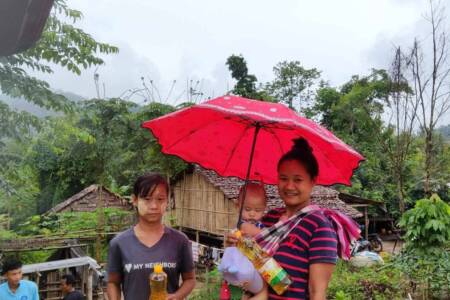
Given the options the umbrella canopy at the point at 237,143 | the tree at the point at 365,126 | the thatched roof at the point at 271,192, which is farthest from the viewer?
the tree at the point at 365,126

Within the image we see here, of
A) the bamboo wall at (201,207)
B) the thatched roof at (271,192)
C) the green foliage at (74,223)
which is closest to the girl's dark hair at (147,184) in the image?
the thatched roof at (271,192)

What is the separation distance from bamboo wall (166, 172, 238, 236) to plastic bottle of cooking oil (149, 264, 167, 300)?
13024mm

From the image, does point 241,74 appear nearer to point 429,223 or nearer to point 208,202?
point 208,202

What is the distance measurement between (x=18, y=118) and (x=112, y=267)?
3.43 m

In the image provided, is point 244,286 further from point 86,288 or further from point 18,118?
point 86,288

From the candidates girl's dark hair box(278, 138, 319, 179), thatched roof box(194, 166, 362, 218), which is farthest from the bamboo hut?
girl's dark hair box(278, 138, 319, 179)

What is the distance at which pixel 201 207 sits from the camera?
17453 millimetres

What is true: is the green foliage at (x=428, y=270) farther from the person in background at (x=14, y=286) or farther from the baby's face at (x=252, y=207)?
the person in background at (x=14, y=286)

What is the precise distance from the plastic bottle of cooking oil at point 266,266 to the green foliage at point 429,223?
5.62 meters

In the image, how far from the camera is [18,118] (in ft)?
15.8

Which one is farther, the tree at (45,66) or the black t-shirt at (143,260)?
the tree at (45,66)

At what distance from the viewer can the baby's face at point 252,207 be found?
2.35 metres

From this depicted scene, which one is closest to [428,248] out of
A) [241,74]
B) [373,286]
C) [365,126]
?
[373,286]

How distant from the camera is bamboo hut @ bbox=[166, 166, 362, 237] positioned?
15.9 m
